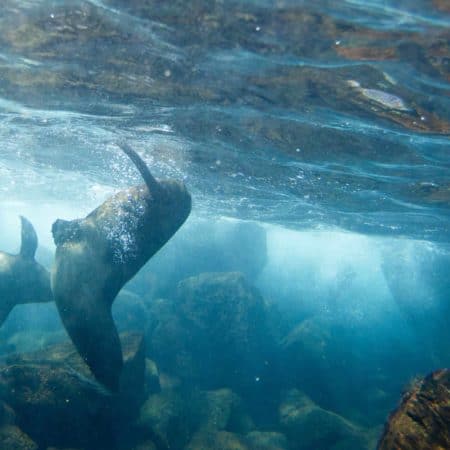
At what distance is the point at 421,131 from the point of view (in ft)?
35.2

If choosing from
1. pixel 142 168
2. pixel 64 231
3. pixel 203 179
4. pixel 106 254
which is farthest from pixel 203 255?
pixel 142 168

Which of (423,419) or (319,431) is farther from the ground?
(423,419)

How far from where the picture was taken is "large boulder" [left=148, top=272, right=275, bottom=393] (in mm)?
18984

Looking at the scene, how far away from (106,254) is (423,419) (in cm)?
720

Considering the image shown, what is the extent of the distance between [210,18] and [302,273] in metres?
168

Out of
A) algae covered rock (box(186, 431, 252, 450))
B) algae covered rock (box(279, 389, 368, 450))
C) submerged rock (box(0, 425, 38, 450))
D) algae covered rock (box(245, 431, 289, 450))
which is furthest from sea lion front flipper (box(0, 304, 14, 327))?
algae covered rock (box(279, 389, 368, 450))

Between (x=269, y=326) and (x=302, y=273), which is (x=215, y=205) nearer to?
(x=269, y=326)

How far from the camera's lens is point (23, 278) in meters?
12.5

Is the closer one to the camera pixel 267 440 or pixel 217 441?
pixel 217 441

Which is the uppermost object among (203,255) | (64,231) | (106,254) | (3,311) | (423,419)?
(423,419)

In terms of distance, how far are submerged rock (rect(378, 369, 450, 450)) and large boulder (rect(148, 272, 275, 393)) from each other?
14260 mm

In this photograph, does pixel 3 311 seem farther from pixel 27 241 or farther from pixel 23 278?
pixel 27 241

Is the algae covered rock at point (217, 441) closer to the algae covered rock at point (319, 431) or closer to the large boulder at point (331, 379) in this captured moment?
the algae covered rock at point (319, 431)

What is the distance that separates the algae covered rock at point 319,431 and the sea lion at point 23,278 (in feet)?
35.2
